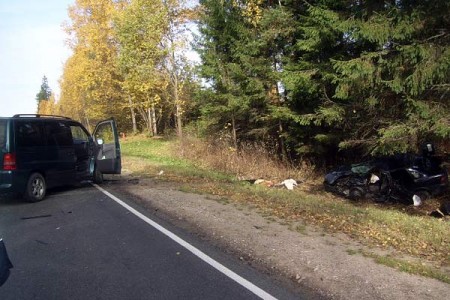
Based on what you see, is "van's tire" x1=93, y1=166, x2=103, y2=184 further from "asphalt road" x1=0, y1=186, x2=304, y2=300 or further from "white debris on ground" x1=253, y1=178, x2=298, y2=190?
"white debris on ground" x1=253, y1=178, x2=298, y2=190

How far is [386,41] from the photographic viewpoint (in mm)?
11727

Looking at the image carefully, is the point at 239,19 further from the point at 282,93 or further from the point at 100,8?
the point at 100,8

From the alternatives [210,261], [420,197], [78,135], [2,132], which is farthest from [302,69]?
[210,261]

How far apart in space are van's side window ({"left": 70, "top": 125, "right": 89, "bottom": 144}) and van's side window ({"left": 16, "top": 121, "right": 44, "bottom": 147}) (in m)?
1.59

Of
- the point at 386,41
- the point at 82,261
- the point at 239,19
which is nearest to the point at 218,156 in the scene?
the point at 239,19

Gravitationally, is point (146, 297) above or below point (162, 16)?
below

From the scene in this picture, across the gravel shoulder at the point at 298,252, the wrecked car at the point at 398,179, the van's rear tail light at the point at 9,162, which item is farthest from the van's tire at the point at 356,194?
the van's rear tail light at the point at 9,162

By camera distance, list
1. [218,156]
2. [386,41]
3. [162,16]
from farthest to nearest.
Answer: [162,16] < [218,156] < [386,41]

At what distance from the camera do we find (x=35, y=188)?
36.6 ft

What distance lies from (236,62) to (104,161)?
9.47 m

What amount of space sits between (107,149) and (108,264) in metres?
8.45

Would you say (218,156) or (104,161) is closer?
(104,161)

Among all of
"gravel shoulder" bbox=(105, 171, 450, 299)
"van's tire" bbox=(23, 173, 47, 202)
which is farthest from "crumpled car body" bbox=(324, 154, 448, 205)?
"van's tire" bbox=(23, 173, 47, 202)

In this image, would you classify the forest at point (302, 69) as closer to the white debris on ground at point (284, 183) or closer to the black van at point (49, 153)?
the white debris on ground at point (284, 183)
